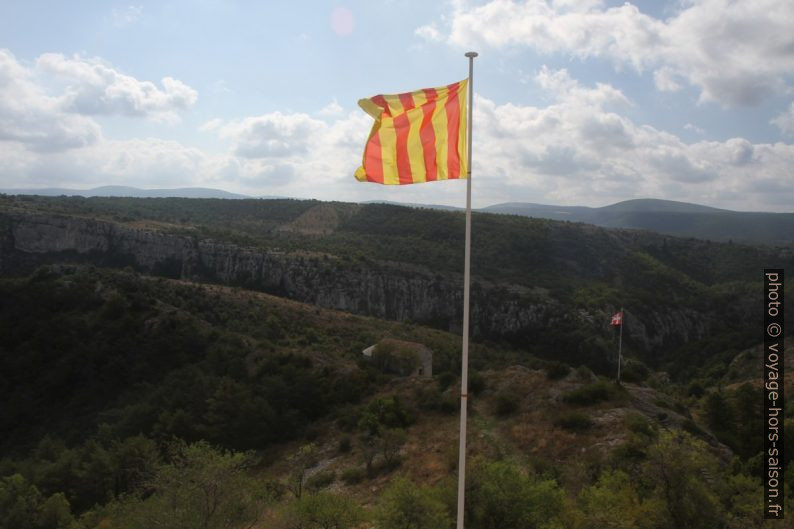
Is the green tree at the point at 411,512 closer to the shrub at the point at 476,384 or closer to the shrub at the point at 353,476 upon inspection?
the shrub at the point at 353,476

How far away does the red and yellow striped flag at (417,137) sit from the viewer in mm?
10117

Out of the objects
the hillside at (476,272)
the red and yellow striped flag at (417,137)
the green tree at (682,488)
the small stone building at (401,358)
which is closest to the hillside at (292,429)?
the green tree at (682,488)

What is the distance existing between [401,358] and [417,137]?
3629 centimetres

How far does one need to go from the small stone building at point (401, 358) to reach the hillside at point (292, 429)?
164cm

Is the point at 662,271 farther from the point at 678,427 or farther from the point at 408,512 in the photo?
→ the point at 408,512

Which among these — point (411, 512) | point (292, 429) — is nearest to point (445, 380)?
point (292, 429)

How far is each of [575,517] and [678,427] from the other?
45.7 ft

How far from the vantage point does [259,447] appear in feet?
113

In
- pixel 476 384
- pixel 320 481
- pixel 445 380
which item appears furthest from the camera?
pixel 445 380

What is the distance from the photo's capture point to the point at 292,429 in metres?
35.5

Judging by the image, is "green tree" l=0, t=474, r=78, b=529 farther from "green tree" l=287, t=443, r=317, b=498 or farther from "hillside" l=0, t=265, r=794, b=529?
"green tree" l=287, t=443, r=317, b=498

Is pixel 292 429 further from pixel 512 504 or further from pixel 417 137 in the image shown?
pixel 417 137

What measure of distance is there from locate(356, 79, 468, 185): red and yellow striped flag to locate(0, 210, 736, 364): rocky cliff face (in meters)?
79.3

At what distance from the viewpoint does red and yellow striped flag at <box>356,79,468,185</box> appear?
10.1m
